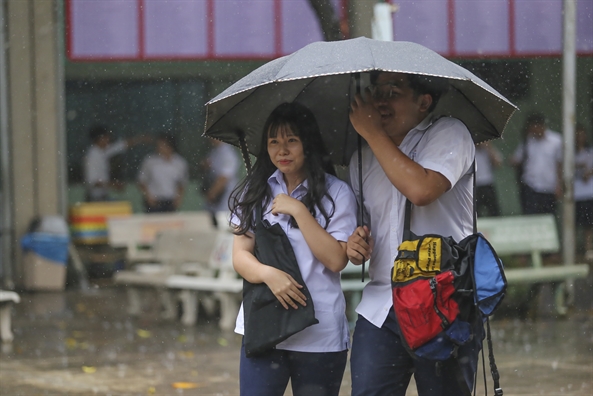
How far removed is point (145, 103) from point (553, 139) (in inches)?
255

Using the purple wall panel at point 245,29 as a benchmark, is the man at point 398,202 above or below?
below

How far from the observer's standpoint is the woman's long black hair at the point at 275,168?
374cm

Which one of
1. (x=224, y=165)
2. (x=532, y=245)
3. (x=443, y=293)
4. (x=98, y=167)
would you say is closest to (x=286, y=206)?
(x=443, y=293)

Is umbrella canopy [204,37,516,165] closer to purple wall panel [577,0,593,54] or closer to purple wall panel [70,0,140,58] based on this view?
purple wall panel [577,0,593,54]

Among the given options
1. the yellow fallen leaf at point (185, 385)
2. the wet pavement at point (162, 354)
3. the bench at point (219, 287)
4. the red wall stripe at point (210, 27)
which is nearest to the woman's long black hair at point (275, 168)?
the wet pavement at point (162, 354)

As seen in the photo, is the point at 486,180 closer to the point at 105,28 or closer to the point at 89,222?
the point at 89,222

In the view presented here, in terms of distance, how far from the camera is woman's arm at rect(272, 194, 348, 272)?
11.8 feet

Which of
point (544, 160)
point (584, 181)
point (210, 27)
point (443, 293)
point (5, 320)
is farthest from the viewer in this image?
point (210, 27)

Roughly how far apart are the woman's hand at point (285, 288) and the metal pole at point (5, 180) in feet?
30.0

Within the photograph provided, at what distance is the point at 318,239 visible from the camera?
3604 mm

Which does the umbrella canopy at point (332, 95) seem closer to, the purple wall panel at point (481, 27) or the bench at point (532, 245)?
the bench at point (532, 245)

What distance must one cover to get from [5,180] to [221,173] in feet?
9.60

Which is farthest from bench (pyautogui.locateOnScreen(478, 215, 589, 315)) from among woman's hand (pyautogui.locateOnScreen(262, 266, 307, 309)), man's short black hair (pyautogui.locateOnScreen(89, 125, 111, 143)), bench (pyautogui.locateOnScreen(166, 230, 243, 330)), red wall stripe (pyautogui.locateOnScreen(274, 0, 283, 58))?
man's short black hair (pyautogui.locateOnScreen(89, 125, 111, 143))

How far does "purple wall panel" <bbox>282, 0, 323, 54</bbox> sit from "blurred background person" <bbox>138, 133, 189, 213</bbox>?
2.17 meters
